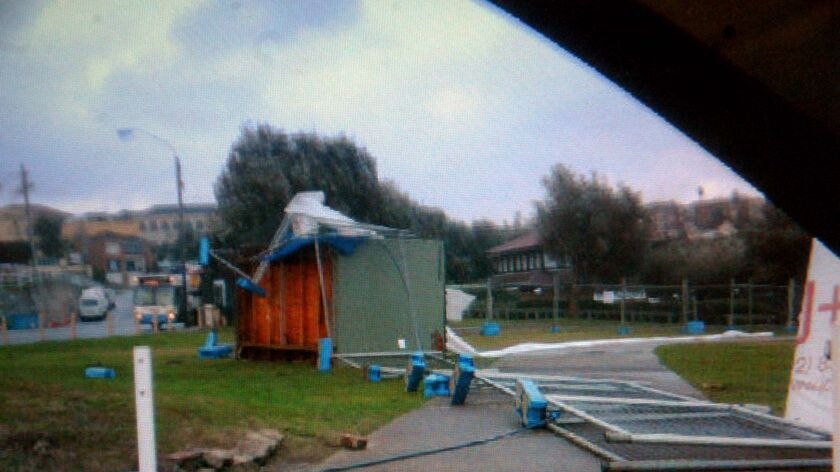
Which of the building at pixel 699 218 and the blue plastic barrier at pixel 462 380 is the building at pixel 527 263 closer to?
the building at pixel 699 218

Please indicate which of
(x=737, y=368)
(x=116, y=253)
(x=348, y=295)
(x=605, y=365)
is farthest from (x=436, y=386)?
(x=116, y=253)

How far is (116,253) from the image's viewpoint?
55.3 ft

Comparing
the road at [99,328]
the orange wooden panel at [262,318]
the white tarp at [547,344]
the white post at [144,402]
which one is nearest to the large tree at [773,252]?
the white tarp at [547,344]

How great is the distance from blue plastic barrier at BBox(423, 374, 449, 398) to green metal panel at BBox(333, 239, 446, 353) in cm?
497

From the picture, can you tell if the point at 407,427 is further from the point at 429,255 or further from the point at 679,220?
the point at 679,220

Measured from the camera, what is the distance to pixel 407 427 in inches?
341

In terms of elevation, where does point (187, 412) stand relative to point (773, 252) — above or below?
below

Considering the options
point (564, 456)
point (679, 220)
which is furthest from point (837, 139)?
point (679, 220)

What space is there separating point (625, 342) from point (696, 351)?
14.0 feet

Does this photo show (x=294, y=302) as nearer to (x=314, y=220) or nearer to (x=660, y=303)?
(x=314, y=220)

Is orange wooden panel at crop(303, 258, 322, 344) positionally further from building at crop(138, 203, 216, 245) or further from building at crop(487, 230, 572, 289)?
building at crop(487, 230, 572, 289)

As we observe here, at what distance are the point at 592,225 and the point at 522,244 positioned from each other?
30.8 feet

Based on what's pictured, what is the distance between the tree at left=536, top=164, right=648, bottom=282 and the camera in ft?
123

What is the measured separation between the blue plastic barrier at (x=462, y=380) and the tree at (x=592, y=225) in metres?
28.4
